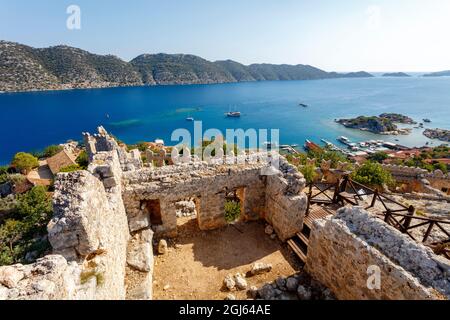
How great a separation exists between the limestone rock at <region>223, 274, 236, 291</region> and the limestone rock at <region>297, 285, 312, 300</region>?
1817 millimetres

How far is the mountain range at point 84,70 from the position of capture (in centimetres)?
10281

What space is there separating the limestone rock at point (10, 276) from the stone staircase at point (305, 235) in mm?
7200

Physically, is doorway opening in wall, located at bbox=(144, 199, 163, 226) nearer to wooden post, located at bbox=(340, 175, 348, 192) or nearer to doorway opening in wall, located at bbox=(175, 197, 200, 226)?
doorway opening in wall, located at bbox=(175, 197, 200, 226)

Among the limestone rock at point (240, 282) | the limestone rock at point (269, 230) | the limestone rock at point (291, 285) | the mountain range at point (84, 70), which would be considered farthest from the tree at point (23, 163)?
the mountain range at point (84, 70)

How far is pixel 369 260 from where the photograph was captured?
5.22m

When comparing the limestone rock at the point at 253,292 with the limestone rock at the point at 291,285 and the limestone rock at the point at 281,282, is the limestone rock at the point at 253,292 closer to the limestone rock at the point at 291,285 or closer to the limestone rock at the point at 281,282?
the limestone rock at the point at 281,282

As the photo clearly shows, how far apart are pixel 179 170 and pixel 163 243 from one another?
2583 millimetres

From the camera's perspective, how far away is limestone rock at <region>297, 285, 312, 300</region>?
21.6 feet

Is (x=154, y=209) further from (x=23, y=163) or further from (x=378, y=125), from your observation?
(x=378, y=125)

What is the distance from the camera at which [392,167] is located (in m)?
20.0

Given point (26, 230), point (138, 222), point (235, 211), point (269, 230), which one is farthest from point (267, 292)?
point (26, 230)

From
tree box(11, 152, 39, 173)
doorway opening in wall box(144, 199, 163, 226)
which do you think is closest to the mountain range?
tree box(11, 152, 39, 173)
